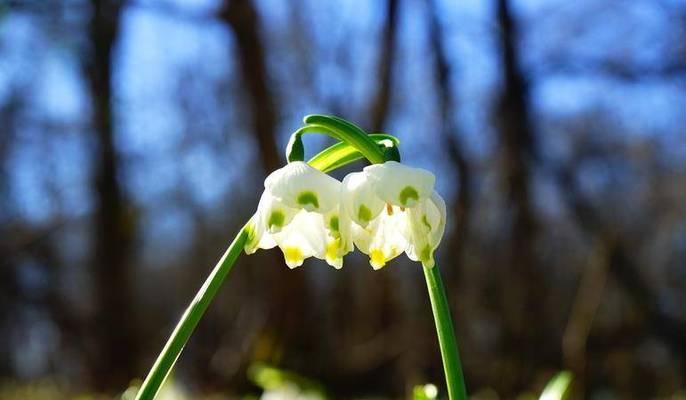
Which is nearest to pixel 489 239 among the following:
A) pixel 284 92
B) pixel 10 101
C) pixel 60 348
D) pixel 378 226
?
pixel 284 92

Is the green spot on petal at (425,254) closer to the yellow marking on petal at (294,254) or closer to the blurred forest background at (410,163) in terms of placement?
the yellow marking on petal at (294,254)

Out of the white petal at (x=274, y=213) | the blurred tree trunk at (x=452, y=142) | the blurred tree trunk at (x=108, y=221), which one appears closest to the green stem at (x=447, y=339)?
the white petal at (x=274, y=213)

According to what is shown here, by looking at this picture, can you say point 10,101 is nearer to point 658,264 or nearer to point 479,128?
point 479,128

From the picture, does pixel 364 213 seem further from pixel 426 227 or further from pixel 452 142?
pixel 452 142

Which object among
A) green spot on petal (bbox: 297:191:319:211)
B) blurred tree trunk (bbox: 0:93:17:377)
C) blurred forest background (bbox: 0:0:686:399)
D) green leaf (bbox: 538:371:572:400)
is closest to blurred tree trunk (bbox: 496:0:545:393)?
blurred forest background (bbox: 0:0:686:399)

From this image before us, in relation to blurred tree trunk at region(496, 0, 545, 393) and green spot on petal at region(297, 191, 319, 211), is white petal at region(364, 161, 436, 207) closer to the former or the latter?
green spot on petal at region(297, 191, 319, 211)

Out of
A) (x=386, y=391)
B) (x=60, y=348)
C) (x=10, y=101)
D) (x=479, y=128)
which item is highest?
(x=10, y=101)
